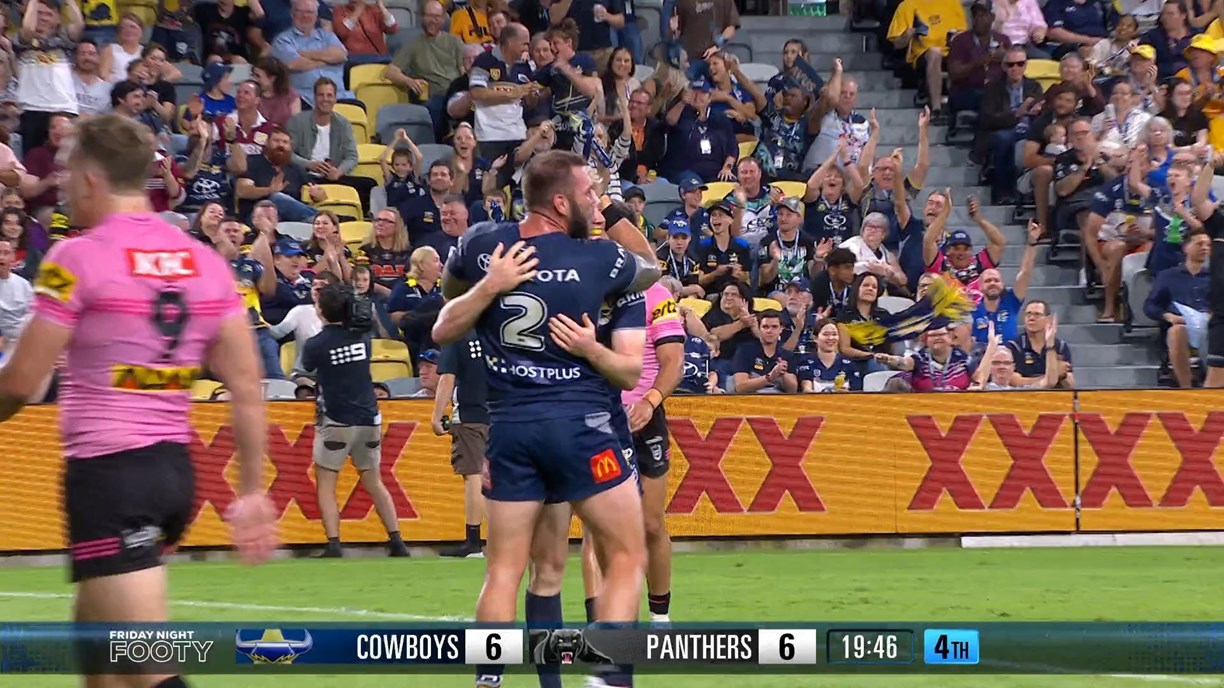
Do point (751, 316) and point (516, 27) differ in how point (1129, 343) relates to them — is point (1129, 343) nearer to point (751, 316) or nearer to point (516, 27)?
point (751, 316)

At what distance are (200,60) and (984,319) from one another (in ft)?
28.5

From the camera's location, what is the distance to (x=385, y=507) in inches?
627

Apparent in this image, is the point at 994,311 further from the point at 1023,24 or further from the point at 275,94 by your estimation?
the point at 275,94

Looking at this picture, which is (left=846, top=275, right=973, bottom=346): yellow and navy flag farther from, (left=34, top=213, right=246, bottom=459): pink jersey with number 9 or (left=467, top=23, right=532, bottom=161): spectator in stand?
(left=34, top=213, right=246, bottom=459): pink jersey with number 9

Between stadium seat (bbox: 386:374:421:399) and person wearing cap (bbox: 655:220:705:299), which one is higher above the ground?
person wearing cap (bbox: 655:220:705:299)

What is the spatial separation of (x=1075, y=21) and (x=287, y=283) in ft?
35.8

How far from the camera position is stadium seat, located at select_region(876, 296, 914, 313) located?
18359 mm

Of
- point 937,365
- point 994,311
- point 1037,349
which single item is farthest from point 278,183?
point 1037,349

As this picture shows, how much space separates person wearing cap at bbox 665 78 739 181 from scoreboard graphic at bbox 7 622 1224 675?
15317 millimetres

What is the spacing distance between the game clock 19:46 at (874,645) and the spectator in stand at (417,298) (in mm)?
12099

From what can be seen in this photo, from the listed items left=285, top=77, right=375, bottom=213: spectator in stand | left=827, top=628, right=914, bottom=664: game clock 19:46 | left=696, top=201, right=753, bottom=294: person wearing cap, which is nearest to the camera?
left=827, top=628, right=914, bottom=664: game clock 19:46

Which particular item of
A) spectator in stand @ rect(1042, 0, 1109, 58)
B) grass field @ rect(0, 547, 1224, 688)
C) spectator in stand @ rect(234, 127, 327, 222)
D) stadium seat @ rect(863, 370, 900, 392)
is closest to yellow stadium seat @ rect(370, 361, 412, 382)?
spectator in stand @ rect(234, 127, 327, 222)

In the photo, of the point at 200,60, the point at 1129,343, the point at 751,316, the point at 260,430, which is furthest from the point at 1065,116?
the point at 260,430

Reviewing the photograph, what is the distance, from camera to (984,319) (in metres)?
17.9
